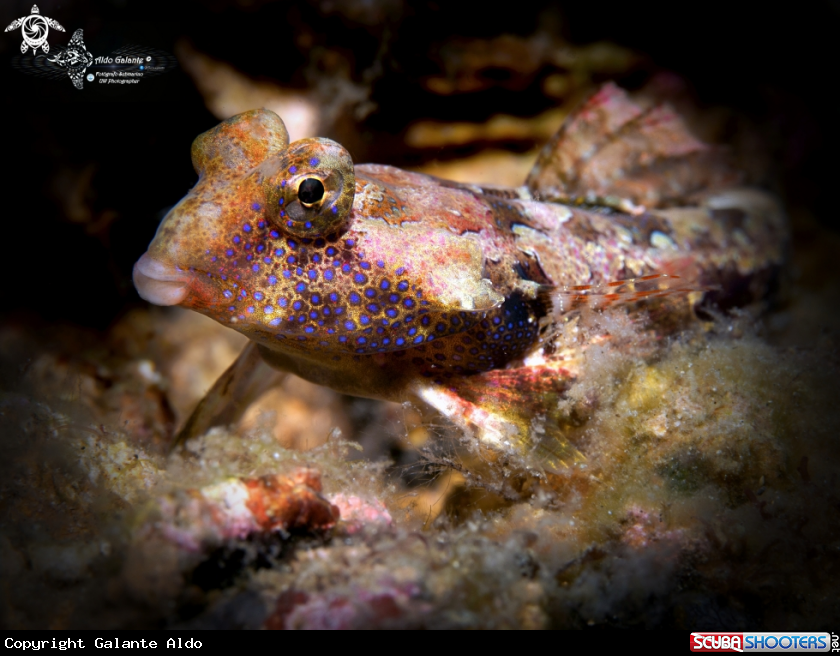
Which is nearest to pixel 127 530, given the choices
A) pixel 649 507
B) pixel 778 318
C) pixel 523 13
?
pixel 649 507

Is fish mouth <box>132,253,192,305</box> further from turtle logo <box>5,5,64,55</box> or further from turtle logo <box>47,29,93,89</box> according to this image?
turtle logo <box>5,5,64,55</box>

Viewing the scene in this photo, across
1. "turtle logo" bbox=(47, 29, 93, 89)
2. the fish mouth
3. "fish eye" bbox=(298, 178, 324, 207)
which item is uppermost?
"fish eye" bbox=(298, 178, 324, 207)

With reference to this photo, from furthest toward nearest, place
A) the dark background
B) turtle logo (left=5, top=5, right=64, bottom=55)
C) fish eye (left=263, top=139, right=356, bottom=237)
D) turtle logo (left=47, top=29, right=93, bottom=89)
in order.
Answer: the dark background < turtle logo (left=47, top=29, right=93, bottom=89) < turtle logo (left=5, top=5, right=64, bottom=55) < fish eye (left=263, top=139, right=356, bottom=237)

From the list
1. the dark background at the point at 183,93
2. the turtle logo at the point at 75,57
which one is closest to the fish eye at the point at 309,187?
the dark background at the point at 183,93

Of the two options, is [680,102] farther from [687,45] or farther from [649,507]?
[649,507]

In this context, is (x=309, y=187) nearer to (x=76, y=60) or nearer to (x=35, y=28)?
(x=76, y=60)

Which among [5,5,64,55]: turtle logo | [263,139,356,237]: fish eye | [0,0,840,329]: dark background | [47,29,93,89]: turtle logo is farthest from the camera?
[0,0,840,329]: dark background

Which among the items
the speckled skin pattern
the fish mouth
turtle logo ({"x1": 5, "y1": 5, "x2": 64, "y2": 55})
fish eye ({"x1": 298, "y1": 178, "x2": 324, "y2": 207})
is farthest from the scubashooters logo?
fish eye ({"x1": 298, "y1": 178, "x2": 324, "y2": 207})
